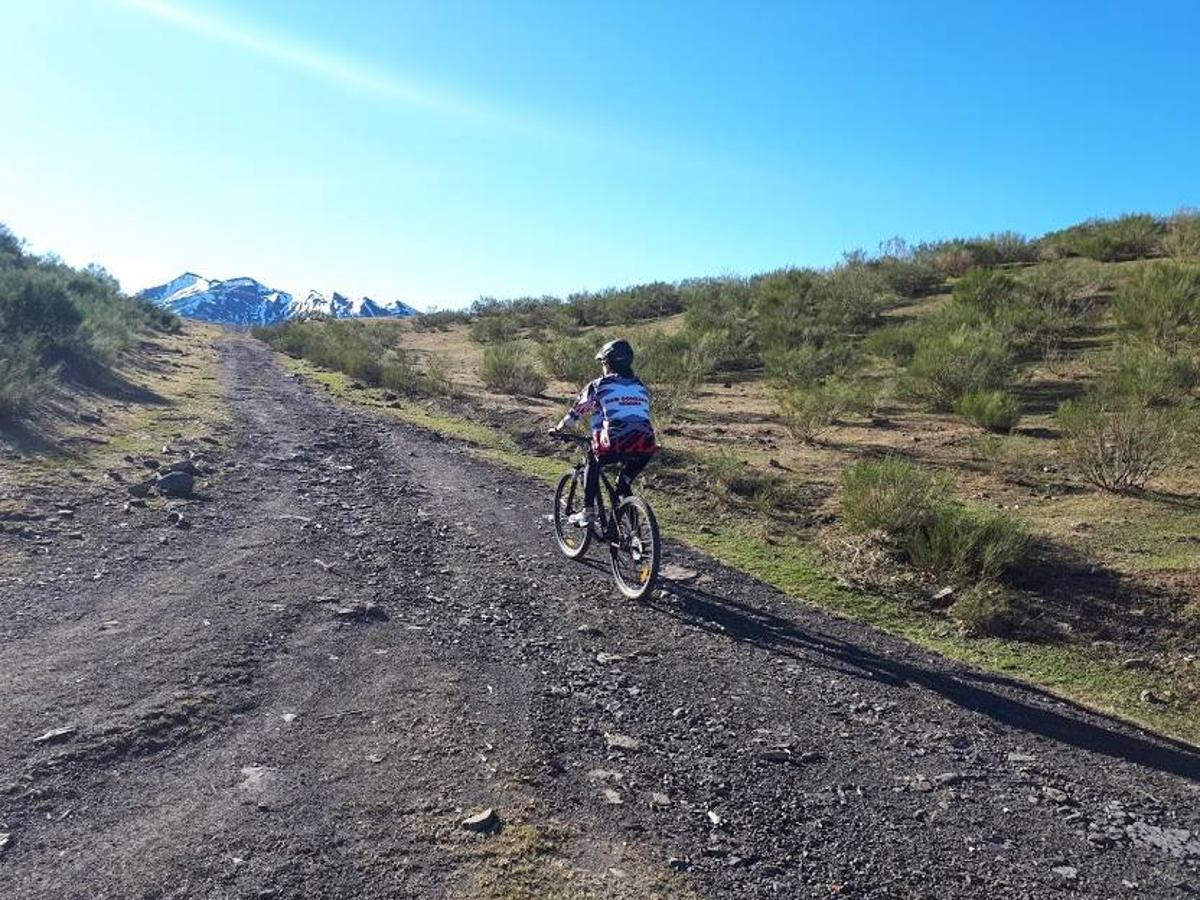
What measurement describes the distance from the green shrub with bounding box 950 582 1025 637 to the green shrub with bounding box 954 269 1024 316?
13137mm

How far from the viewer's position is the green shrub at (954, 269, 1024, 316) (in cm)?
1828

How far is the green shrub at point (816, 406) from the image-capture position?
13109 millimetres

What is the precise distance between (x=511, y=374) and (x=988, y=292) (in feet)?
38.0

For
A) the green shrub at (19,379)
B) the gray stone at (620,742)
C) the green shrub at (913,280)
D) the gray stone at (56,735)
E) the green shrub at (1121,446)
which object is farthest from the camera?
the green shrub at (913,280)

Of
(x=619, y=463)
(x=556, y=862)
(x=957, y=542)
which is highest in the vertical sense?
(x=619, y=463)

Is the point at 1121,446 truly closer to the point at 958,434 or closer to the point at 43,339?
the point at 958,434

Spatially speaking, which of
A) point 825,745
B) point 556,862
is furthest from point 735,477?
point 556,862

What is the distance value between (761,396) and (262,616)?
13087 mm

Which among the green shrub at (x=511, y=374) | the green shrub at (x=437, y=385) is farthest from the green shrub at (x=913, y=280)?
the green shrub at (x=437, y=385)

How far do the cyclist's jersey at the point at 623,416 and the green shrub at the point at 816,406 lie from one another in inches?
261

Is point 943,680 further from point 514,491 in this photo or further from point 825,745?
point 514,491

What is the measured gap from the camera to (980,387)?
13484mm

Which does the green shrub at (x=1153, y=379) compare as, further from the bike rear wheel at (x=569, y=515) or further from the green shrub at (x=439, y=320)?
the green shrub at (x=439, y=320)

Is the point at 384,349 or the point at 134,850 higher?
the point at 384,349
